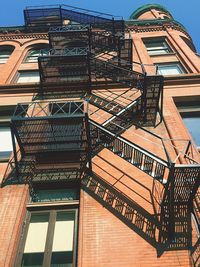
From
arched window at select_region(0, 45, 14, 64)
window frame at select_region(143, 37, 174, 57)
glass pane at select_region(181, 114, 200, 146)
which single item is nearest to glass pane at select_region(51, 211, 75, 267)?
glass pane at select_region(181, 114, 200, 146)

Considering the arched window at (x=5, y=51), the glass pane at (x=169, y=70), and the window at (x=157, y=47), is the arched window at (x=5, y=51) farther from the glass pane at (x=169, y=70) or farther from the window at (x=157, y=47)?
the glass pane at (x=169, y=70)

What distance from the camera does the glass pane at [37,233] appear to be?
32.9ft

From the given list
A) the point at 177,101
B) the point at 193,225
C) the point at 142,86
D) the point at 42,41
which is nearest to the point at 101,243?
the point at 193,225

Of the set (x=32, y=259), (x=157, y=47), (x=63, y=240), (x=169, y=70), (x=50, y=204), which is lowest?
(x=32, y=259)

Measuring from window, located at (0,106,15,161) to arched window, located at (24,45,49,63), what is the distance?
23.3 feet

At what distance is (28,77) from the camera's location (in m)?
21.0

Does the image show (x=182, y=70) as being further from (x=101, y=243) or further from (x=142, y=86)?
(x=101, y=243)

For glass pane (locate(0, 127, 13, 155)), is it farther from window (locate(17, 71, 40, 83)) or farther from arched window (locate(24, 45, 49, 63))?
arched window (locate(24, 45, 49, 63))

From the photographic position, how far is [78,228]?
1039cm

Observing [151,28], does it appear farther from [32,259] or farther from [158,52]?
[32,259]

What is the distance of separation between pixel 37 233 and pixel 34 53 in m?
17.1

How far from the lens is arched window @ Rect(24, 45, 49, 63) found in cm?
2368

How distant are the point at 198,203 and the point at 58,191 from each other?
15.3ft

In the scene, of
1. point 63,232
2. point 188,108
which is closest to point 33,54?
point 188,108
